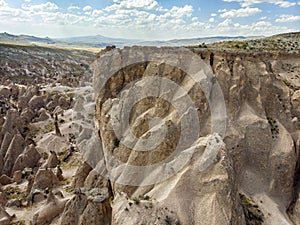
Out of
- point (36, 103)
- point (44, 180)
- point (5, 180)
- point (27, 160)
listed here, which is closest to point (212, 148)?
point (44, 180)

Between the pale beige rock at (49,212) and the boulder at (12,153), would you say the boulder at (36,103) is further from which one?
the pale beige rock at (49,212)

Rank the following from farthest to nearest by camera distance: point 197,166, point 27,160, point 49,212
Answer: point 27,160 < point 49,212 < point 197,166

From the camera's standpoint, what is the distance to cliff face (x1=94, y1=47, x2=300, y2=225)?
633 inches

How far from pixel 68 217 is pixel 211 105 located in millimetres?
12111

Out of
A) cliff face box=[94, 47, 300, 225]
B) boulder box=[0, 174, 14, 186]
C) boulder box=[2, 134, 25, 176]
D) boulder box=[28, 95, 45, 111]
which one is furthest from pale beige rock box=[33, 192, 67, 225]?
boulder box=[28, 95, 45, 111]

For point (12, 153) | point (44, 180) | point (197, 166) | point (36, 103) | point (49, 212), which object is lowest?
point (36, 103)

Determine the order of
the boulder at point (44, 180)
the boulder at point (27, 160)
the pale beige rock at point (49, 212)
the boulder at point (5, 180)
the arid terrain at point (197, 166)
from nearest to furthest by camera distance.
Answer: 1. the arid terrain at point (197, 166)
2. the pale beige rock at point (49, 212)
3. the boulder at point (44, 180)
4. the boulder at point (5, 180)
5. the boulder at point (27, 160)

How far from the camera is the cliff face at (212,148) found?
52.7 feet

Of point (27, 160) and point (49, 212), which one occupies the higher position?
point (49, 212)

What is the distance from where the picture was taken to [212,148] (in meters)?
17.3

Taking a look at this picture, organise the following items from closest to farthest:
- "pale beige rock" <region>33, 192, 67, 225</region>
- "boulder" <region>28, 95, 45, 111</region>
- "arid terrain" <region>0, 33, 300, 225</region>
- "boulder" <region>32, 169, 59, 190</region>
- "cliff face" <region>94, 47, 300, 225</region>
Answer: "cliff face" <region>94, 47, 300, 225</region>
"arid terrain" <region>0, 33, 300, 225</region>
"pale beige rock" <region>33, 192, 67, 225</region>
"boulder" <region>32, 169, 59, 190</region>
"boulder" <region>28, 95, 45, 111</region>

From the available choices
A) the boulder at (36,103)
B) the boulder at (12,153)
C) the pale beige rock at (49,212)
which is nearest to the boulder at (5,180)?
the boulder at (12,153)

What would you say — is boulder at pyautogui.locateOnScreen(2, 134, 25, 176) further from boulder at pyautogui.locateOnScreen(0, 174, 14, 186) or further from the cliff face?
→ the cliff face

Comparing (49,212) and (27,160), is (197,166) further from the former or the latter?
(27,160)
